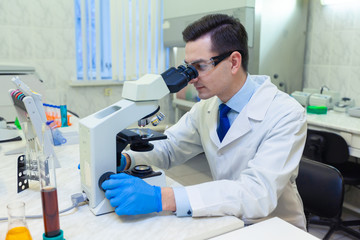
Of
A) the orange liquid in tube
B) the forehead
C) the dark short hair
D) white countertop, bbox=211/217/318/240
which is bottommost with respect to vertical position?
white countertop, bbox=211/217/318/240

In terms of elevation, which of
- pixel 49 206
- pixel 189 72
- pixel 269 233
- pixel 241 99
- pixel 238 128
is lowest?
pixel 269 233

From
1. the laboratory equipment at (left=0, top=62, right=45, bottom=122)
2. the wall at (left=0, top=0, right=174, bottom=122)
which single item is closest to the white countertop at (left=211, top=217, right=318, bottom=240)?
the laboratory equipment at (left=0, top=62, right=45, bottom=122)

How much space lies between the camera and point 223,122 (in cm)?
139

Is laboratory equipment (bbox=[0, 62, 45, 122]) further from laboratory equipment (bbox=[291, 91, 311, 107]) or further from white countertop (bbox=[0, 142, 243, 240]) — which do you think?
laboratory equipment (bbox=[291, 91, 311, 107])

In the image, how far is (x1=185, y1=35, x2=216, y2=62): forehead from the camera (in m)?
1.29

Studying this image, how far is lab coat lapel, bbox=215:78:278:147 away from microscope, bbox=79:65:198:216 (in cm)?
34

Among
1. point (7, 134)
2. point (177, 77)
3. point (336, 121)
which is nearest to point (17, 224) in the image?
point (177, 77)

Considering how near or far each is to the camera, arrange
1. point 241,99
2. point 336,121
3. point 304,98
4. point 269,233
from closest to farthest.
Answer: point 269,233
point 241,99
point 336,121
point 304,98

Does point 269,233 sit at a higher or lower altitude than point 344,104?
lower

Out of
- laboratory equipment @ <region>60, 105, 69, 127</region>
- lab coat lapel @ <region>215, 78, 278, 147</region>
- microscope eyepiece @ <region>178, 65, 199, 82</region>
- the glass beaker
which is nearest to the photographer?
the glass beaker

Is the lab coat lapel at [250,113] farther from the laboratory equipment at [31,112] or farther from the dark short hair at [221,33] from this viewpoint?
the laboratory equipment at [31,112]

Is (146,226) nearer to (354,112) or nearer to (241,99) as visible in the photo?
(241,99)

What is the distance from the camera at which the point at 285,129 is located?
1.15 m

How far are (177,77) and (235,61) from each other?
0.34 m
